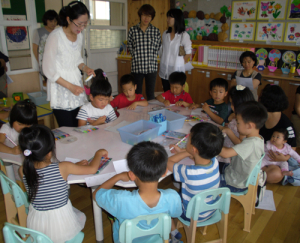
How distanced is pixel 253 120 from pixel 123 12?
495cm

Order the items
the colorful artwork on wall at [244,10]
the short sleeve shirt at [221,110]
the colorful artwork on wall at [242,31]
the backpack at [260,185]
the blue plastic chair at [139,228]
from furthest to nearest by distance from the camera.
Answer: the colorful artwork on wall at [242,31] → the colorful artwork on wall at [244,10] → the short sleeve shirt at [221,110] → the backpack at [260,185] → the blue plastic chair at [139,228]

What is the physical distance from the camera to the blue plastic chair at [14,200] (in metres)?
1.37

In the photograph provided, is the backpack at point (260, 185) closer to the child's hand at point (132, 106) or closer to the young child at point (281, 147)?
the young child at point (281, 147)

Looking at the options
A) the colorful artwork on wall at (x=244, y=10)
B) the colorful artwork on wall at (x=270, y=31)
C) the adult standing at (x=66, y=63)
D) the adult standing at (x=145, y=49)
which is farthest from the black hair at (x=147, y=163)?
the colorful artwork on wall at (x=244, y=10)

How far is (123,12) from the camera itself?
5.77 metres

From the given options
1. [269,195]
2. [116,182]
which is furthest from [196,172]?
[269,195]

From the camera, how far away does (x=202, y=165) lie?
1474mm

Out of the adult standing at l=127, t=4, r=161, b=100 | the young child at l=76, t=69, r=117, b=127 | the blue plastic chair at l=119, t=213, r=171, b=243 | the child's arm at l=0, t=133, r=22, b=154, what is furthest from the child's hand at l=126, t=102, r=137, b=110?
the blue plastic chair at l=119, t=213, r=171, b=243

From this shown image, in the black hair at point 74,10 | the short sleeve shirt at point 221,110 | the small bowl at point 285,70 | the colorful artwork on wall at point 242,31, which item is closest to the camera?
the black hair at point 74,10

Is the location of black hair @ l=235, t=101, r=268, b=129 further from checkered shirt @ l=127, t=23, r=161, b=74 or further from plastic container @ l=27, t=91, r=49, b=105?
plastic container @ l=27, t=91, r=49, b=105

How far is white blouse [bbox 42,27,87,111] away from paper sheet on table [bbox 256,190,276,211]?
190 cm

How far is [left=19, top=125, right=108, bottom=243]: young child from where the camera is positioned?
1263mm

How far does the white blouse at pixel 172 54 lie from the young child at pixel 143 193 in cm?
249

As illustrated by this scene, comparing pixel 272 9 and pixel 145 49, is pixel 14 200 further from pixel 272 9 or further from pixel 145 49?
pixel 272 9
